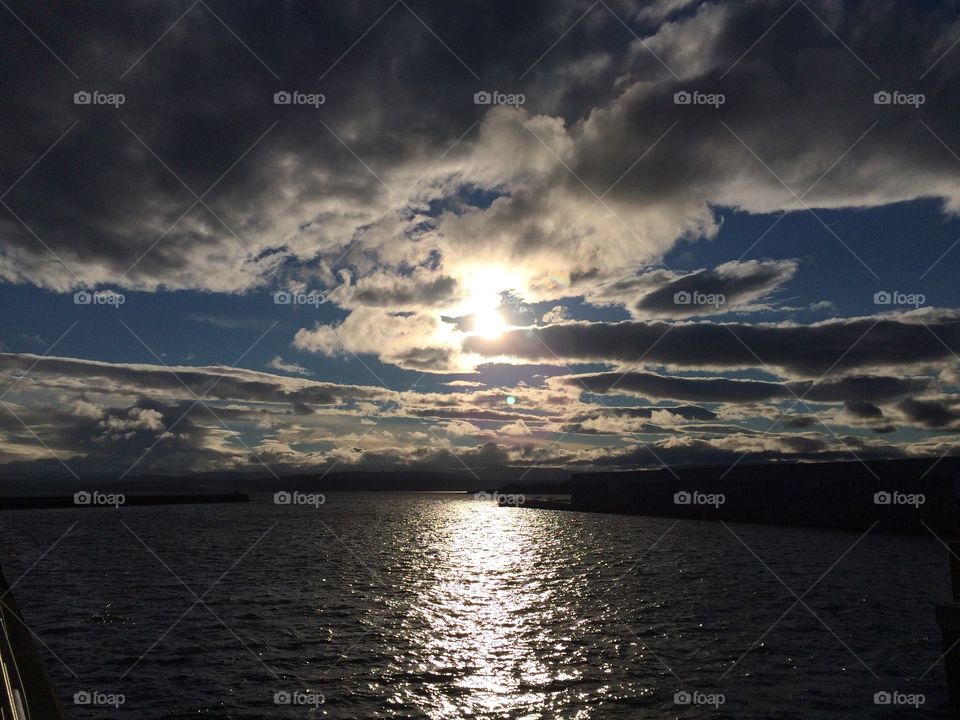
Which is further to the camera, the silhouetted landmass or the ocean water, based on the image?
the silhouetted landmass

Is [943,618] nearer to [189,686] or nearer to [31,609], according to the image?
[189,686]

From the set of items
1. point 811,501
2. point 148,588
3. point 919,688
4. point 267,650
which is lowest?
point 919,688

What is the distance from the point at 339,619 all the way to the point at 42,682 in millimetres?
19041

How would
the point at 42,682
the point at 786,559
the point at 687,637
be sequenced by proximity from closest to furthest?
the point at 42,682 → the point at 687,637 → the point at 786,559

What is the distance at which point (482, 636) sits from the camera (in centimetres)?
3023

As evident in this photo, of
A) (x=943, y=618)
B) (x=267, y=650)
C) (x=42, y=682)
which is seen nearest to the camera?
(x=42, y=682)

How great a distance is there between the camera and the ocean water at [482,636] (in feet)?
68.4

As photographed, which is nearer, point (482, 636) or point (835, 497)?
point (482, 636)

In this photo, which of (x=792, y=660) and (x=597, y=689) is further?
(x=792, y=660)

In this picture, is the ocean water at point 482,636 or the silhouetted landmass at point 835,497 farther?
the silhouetted landmass at point 835,497

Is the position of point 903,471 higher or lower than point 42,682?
higher

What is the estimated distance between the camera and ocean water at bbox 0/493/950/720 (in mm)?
20859

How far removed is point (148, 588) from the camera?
1745 inches

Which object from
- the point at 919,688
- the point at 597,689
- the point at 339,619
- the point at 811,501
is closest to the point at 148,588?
the point at 339,619
